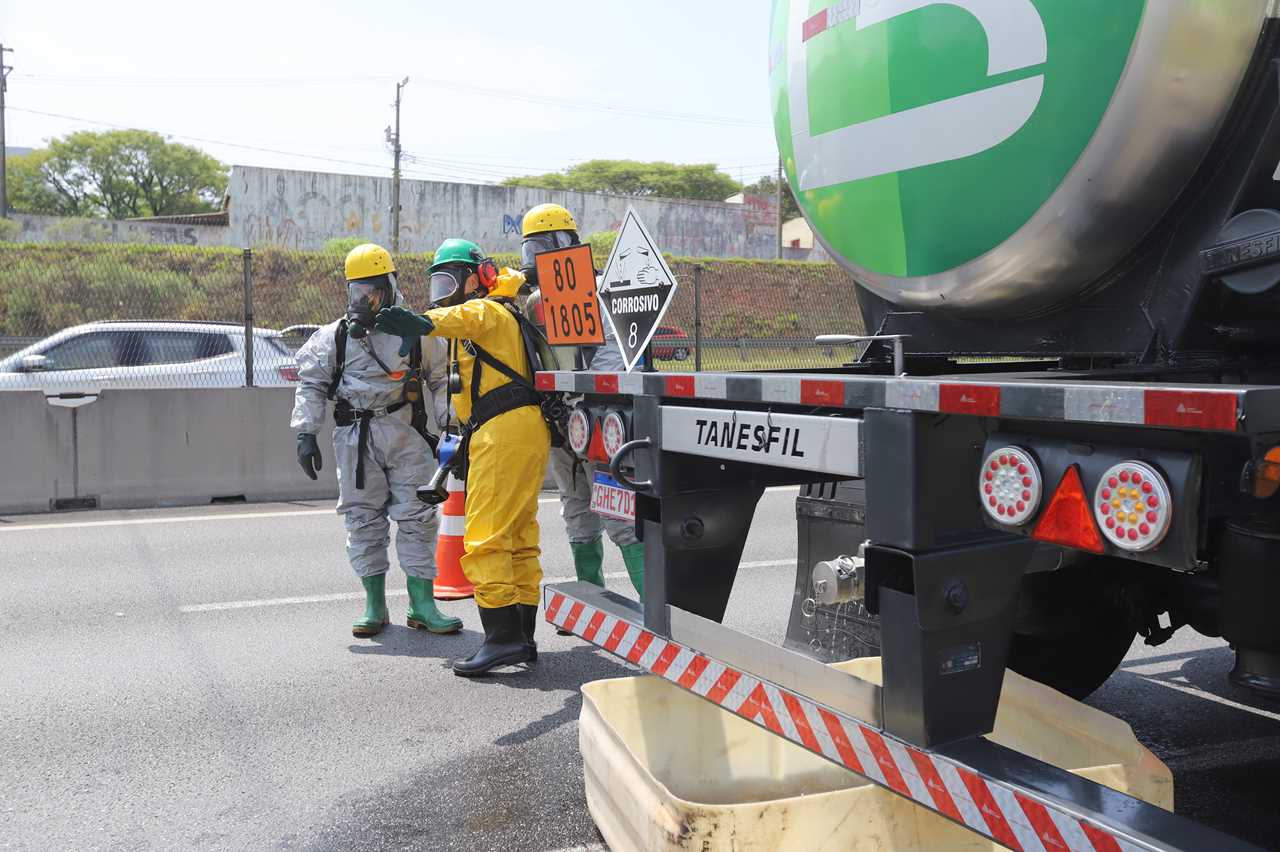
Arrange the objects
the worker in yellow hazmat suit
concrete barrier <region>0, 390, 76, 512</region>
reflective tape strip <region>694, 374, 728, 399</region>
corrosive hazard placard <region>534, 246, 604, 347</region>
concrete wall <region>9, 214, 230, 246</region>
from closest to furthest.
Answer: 1. reflective tape strip <region>694, 374, 728, 399</region>
2. corrosive hazard placard <region>534, 246, 604, 347</region>
3. the worker in yellow hazmat suit
4. concrete barrier <region>0, 390, 76, 512</region>
5. concrete wall <region>9, 214, 230, 246</region>

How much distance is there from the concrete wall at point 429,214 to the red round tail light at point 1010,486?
41.2m

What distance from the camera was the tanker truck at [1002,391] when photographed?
202cm

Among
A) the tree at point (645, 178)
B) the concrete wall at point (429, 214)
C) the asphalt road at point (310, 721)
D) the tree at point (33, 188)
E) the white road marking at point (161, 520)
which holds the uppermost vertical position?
the tree at point (645, 178)

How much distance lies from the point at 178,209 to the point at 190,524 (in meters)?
66.3

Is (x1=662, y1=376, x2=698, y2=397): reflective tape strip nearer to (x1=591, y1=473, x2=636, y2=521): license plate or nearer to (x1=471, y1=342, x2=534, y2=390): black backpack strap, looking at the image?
(x1=591, y1=473, x2=636, y2=521): license plate

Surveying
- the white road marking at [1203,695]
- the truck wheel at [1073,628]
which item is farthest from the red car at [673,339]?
the truck wheel at [1073,628]

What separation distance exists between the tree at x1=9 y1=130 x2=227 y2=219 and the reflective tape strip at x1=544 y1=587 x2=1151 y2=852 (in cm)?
6966

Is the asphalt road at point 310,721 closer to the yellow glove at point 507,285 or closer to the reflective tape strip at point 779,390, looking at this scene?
the reflective tape strip at point 779,390

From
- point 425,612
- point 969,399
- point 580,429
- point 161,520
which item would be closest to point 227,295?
point 161,520

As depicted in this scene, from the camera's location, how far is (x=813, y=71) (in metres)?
3.09

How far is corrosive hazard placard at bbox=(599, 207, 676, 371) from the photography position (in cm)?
391

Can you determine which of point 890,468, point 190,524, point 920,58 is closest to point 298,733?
point 890,468

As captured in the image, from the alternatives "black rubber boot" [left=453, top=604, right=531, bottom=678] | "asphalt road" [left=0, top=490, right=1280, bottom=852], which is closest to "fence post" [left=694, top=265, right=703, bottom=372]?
"asphalt road" [left=0, top=490, right=1280, bottom=852]

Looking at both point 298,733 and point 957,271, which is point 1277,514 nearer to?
point 957,271
